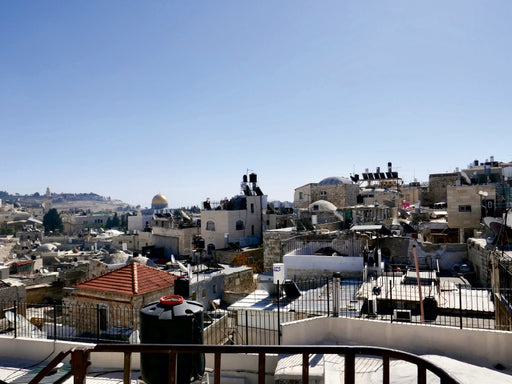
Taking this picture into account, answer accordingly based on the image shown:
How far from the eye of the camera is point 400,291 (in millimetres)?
11539

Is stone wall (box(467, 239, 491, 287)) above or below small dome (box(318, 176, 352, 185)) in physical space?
below

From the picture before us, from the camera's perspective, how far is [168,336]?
4637 mm

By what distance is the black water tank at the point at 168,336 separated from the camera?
462 cm

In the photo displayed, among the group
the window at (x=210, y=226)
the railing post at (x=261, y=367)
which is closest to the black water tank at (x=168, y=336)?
the railing post at (x=261, y=367)

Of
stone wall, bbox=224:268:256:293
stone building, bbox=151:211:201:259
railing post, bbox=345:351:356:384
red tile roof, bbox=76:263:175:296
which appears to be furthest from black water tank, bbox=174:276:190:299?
stone building, bbox=151:211:201:259

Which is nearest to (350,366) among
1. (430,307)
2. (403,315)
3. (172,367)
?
(172,367)

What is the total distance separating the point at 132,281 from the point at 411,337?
31.1ft

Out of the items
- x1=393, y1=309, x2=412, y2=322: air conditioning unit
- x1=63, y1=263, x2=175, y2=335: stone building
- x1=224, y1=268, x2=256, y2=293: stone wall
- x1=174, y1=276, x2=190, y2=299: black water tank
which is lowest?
x1=224, y1=268, x2=256, y2=293: stone wall

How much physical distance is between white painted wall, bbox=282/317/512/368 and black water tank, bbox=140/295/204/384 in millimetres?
3029

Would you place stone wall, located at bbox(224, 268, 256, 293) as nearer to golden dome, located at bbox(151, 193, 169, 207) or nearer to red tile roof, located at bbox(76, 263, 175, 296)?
red tile roof, located at bbox(76, 263, 175, 296)

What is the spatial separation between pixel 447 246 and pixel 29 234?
6596cm

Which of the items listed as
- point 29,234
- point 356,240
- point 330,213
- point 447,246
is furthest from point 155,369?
point 29,234

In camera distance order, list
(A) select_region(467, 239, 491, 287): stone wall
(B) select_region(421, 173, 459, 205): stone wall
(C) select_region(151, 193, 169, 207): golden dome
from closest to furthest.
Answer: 1. (A) select_region(467, 239, 491, 287): stone wall
2. (B) select_region(421, 173, 459, 205): stone wall
3. (C) select_region(151, 193, 169, 207): golden dome

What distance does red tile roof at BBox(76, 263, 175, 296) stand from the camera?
13163 millimetres
